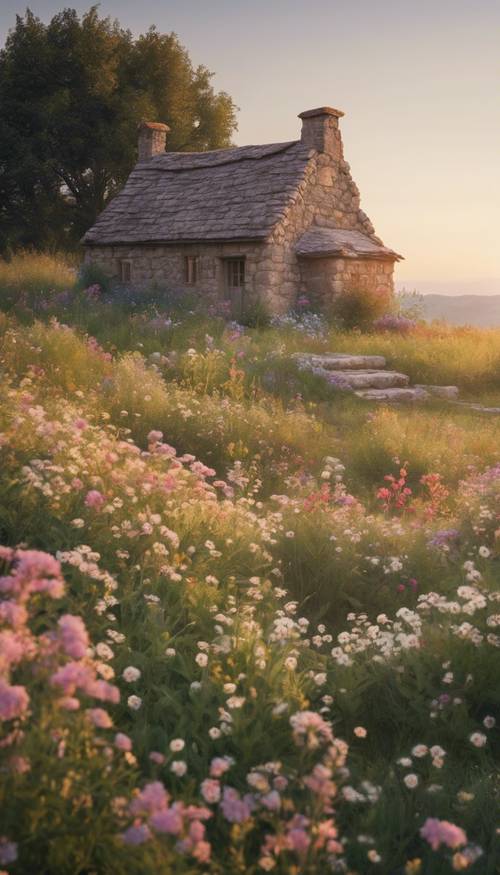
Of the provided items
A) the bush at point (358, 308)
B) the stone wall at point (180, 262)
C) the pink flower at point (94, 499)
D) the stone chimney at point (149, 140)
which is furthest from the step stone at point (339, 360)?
the stone chimney at point (149, 140)

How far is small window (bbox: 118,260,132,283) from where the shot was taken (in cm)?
2405

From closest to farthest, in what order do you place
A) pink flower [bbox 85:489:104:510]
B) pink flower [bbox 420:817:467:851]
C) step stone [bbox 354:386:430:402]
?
pink flower [bbox 420:817:467:851], pink flower [bbox 85:489:104:510], step stone [bbox 354:386:430:402]

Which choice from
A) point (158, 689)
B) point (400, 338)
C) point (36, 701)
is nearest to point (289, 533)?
point (158, 689)

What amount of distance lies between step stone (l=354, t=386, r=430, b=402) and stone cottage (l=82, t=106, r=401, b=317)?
6.46 metres

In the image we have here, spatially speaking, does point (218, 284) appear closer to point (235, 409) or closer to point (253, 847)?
point (235, 409)

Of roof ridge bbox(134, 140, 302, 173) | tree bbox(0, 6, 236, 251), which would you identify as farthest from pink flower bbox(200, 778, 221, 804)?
tree bbox(0, 6, 236, 251)

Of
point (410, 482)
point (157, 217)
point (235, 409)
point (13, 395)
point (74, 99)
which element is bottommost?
point (410, 482)

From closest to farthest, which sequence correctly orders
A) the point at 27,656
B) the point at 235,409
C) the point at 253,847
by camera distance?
the point at 27,656, the point at 253,847, the point at 235,409

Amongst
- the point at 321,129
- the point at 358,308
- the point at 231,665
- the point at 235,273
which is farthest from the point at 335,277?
the point at 231,665

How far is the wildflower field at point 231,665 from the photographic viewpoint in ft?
7.54

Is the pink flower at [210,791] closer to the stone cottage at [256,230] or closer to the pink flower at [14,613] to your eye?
the pink flower at [14,613]

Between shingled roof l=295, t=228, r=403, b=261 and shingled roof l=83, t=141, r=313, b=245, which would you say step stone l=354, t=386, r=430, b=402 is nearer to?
shingled roof l=295, t=228, r=403, b=261

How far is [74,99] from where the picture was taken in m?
32.4

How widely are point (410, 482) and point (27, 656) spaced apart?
6.74 m
